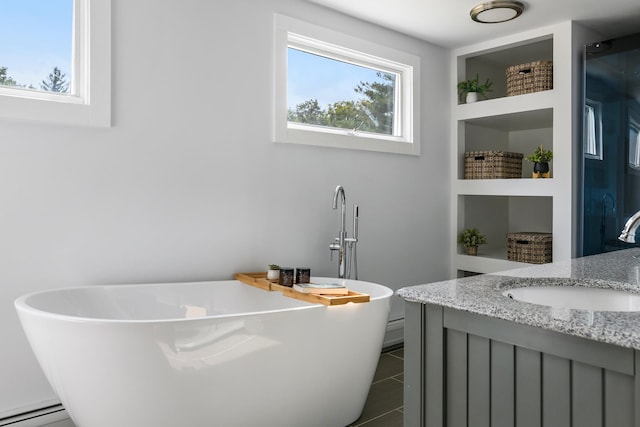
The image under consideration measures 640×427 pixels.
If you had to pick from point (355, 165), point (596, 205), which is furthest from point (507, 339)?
point (596, 205)

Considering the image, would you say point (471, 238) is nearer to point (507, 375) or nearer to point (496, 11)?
point (496, 11)

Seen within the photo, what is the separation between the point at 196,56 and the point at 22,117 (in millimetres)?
961

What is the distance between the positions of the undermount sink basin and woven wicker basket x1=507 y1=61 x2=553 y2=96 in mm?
2635

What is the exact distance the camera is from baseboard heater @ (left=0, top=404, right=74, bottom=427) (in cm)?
228

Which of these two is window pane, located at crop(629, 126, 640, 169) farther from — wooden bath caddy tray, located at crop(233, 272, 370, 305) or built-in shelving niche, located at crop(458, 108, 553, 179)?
wooden bath caddy tray, located at crop(233, 272, 370, 305)

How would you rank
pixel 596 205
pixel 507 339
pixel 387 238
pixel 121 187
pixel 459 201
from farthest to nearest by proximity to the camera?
1. pixel 459 201
2. pixel 387 238
3. pixel 596 205
4. pixel 121 187
5. pixel 507 339

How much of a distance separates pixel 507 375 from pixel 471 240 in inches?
128

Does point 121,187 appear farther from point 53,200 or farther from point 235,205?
point 235,205

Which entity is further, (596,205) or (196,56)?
(596,205)

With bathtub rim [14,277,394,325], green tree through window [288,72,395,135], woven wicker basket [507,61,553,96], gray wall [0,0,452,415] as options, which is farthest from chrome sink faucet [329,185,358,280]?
woven wicker basket [507,61,553,96]

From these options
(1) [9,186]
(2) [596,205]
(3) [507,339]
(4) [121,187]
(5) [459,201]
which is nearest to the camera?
(3) [507,339]

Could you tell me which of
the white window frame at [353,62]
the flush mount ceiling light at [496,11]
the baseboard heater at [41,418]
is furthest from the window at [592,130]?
the baseboard heater at [41,418]

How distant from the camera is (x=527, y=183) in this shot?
3.91m

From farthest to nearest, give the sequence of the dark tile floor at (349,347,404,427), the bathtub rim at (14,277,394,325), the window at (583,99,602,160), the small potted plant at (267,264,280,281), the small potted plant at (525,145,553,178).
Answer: the small potted plant at (525,145,553,178) → the window at (583,99,602,160) → the small potted plant at (267,264,280,281) → the dark tile floor at (349,347,404,427) → the bathtub rim at (14,277,394,325)
